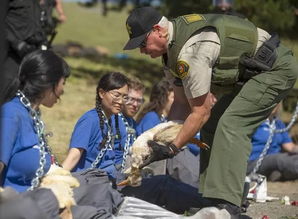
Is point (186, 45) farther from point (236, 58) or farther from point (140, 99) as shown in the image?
point (140, 99)

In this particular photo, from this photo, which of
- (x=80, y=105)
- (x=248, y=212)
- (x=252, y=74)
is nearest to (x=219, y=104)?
(x=252, y=74)

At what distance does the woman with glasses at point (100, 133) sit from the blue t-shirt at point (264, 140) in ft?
7.10

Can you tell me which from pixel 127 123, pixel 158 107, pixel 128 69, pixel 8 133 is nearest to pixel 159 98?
pixel 158 107

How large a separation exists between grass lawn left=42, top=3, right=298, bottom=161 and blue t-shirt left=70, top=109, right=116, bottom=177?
3.57ft

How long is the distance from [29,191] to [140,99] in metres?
2.37

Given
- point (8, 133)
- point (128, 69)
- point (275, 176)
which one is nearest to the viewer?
point (8, 133)

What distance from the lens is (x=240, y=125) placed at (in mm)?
4844

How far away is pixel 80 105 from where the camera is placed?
9.82 metres

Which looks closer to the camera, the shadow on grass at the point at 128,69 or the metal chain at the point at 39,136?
the metal chain at the point at 39,136

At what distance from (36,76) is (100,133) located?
120 cm

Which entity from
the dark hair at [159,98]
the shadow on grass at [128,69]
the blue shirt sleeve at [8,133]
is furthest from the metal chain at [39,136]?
the shadow on grass at [128,69]

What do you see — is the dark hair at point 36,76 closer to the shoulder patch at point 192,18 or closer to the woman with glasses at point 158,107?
the shoulder patch at point 192,18

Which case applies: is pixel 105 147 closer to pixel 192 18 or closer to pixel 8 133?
pixel 192 18

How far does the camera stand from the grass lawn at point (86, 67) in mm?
8609
